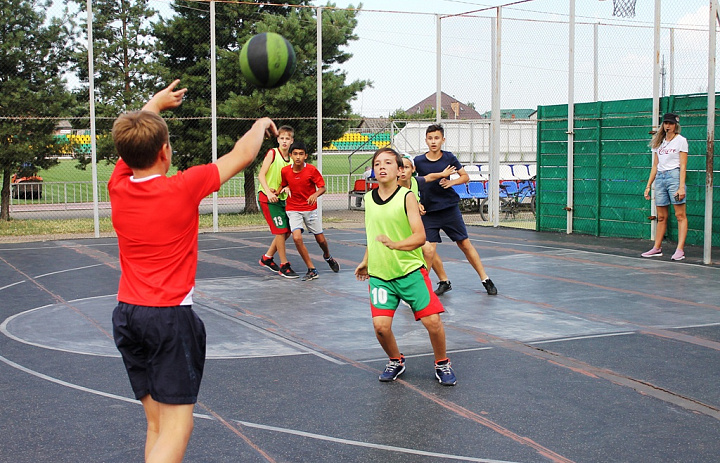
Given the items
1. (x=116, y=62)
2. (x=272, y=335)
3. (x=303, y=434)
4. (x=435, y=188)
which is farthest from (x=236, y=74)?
(x=303, y=434)

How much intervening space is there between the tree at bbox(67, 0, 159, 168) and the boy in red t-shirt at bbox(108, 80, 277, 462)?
15951 mm

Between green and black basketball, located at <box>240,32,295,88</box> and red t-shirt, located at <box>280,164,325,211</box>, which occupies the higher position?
green and black basketball, located at <box>240,32,295,88</box>

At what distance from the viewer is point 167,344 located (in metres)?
3.47

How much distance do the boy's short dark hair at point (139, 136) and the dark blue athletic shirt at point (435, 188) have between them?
5583 mm

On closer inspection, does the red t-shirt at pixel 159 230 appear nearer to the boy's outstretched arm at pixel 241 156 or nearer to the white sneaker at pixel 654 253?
the boy's outstretched arm at pixel 241 156

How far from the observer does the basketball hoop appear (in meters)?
14.8

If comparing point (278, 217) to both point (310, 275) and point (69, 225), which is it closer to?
point (310, 275)

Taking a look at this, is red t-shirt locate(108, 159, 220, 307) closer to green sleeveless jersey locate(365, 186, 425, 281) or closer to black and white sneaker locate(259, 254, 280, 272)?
green sleeveless jersey locate(365, 186, 425, 281)

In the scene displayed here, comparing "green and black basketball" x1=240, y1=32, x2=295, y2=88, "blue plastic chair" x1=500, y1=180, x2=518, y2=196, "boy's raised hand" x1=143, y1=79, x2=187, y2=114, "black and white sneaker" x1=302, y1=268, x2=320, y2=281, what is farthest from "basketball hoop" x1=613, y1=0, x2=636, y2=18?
"boy's raised hand" x1=143, y1=79, x2=187, y2=114

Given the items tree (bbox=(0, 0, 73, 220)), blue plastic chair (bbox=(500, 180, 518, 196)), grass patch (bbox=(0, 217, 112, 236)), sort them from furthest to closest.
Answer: blue plastic chair (bbox=(500, 180, 518, 196))
tree (bbox=(0, 0, 73, 220))
grass patch (bbox=(0, 217, 112, 236))

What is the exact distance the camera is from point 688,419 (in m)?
4.91

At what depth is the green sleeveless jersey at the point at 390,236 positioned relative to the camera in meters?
5.75

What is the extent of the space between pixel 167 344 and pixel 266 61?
1.79m

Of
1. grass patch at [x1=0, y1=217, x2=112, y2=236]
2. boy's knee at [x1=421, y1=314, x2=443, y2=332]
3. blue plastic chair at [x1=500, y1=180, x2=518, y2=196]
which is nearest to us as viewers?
boy's knee at [x1=421, y1=314, x2=443, y2=332]
